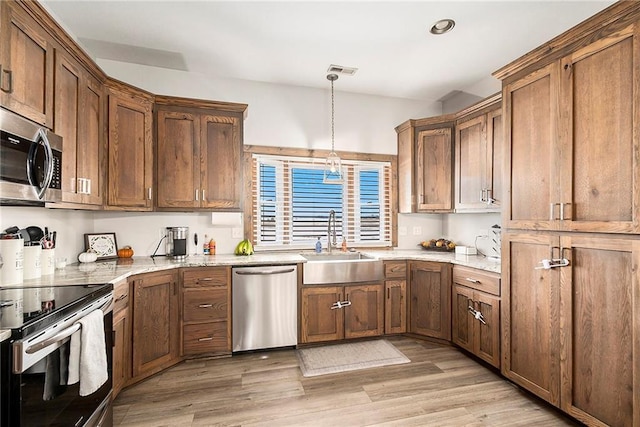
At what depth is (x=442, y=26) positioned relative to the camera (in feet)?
8.47

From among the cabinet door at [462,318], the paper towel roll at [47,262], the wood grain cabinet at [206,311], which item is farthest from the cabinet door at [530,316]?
the paper towel roll at [47,262]

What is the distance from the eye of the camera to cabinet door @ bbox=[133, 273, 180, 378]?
2.49m

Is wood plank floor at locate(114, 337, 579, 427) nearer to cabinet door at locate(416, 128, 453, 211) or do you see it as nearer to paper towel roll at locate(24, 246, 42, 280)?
paper towel roll at locate(24, 246, 42, 280)

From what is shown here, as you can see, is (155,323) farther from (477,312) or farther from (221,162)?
(477,312)

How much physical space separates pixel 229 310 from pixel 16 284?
5.02 feet

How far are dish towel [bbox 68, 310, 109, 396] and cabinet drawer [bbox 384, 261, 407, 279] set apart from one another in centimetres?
255

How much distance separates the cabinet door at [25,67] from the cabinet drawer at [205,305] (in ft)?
5.51

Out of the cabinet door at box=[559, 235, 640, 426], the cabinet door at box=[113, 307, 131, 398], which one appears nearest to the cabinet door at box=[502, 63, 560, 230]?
the cabinet door at box=[559, 235, 640, 426]

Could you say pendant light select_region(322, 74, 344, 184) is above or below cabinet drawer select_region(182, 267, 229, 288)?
above

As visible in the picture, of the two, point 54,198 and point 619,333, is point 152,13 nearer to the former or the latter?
point 54,198

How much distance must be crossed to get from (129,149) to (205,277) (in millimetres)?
1335

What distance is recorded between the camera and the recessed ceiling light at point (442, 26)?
2516 millimetres

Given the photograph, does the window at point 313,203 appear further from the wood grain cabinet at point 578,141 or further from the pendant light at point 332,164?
the wood grain cabinet at point 578,141

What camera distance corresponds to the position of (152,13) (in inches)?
96.5
